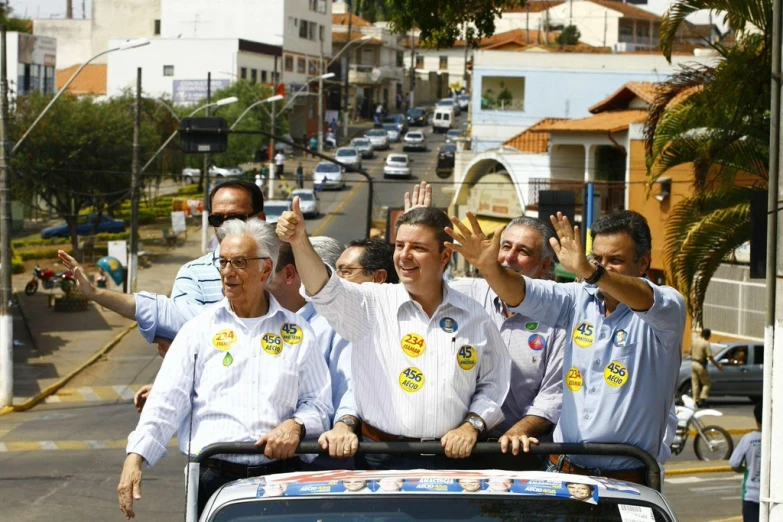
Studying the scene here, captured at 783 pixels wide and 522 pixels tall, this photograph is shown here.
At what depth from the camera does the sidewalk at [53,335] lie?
26.3 metres

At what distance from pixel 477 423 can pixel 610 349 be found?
0.68 metres


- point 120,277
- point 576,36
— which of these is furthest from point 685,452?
point 576,36

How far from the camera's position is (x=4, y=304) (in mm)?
24609

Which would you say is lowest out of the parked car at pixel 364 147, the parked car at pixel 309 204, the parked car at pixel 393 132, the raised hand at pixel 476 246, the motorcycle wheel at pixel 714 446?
the motorcycle wheel at pixel 714 446

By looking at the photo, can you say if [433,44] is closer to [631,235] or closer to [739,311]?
[631,235]

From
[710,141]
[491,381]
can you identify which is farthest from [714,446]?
[491,381]

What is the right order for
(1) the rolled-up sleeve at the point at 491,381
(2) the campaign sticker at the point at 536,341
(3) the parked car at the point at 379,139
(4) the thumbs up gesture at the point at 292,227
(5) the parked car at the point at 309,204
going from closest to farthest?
(4) the thumbs up gesture at the point at 292,227, (1) the rolled-up sleeve at the point at 491,381, (2) the campaign sticker at the point at 536,341, (5) the parked car at the point at 309,204, (3) the parked car at the point at 379,139

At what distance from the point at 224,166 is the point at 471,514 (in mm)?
58128

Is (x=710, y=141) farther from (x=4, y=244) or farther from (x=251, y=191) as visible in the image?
(x=4, y=244)

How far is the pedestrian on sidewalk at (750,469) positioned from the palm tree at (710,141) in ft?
7.94

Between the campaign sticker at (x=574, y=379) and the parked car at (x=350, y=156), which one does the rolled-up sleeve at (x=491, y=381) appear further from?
the parked car at (x=350, y=156)

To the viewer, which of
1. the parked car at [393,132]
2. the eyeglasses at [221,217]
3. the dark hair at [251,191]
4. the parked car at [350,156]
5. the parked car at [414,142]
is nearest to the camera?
the eyeglasses at [221,217]

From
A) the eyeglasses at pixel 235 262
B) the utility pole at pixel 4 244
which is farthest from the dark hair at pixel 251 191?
the utility pole at pixel 4 244

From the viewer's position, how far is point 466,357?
456 centimetres
